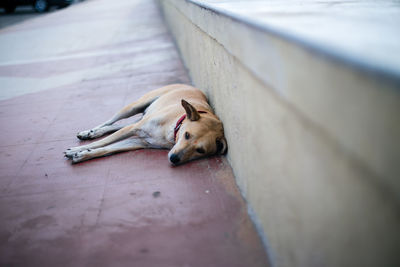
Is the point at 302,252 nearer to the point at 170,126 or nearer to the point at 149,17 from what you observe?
the point at 170,126

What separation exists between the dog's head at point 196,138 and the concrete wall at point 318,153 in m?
0.97

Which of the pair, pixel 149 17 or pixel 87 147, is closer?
pixel 87 147

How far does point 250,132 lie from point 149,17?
540 inches

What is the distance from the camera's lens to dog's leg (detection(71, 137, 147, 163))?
12.3ft

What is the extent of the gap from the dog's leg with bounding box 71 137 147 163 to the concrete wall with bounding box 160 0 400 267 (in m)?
1.80

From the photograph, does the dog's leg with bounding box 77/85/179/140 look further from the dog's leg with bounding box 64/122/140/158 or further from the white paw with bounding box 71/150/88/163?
the white paw with bounding box 71/150/88/163

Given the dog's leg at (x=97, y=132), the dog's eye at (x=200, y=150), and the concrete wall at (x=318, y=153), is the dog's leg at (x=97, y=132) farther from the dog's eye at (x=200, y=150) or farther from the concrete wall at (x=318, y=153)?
the concrete wall at (x=318, y=153)

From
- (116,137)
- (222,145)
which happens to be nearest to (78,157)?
(116,137)

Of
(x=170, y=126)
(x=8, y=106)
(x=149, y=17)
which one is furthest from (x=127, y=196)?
(x=149, y=17)

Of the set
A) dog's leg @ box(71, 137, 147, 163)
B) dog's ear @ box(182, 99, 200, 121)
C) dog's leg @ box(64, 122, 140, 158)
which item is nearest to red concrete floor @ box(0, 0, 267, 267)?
dog's leg @ box(71, 137, 147, 163)

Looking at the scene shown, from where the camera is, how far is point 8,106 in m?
5.71

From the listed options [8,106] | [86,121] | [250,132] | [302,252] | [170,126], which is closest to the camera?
[302,252]

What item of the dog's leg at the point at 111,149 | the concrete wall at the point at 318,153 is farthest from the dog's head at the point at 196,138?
the concrete wall at the point at 318,153

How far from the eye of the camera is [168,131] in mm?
3744
